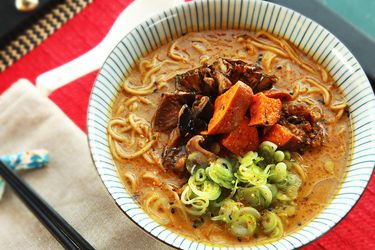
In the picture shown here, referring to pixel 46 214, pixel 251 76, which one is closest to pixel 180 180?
pixel 251 76

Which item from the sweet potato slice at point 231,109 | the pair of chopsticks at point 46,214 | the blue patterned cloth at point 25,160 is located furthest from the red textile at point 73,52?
the sweet potato slice at point 231,109

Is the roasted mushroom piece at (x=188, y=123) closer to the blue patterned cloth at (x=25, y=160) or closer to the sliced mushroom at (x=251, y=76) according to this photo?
the sliced mushroom at (x=251, y=76)

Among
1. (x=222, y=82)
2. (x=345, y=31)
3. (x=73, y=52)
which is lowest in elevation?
(x=73, y=52)

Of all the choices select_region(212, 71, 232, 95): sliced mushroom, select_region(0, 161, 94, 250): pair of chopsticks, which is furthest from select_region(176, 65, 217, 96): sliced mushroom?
select_region(0, 161, 94, 250): pair of chopsticks

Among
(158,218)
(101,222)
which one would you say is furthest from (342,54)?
(101,222)

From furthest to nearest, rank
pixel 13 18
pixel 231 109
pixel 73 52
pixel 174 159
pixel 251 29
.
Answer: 1. pixel 13 18
2. pixel 73 52
3. pixel 251 29
4. pixel 174 159
5. pixel 231 109

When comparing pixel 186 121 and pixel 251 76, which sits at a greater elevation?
→ pixel 251 76

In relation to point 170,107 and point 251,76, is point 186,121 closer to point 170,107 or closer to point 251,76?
point 170,107
